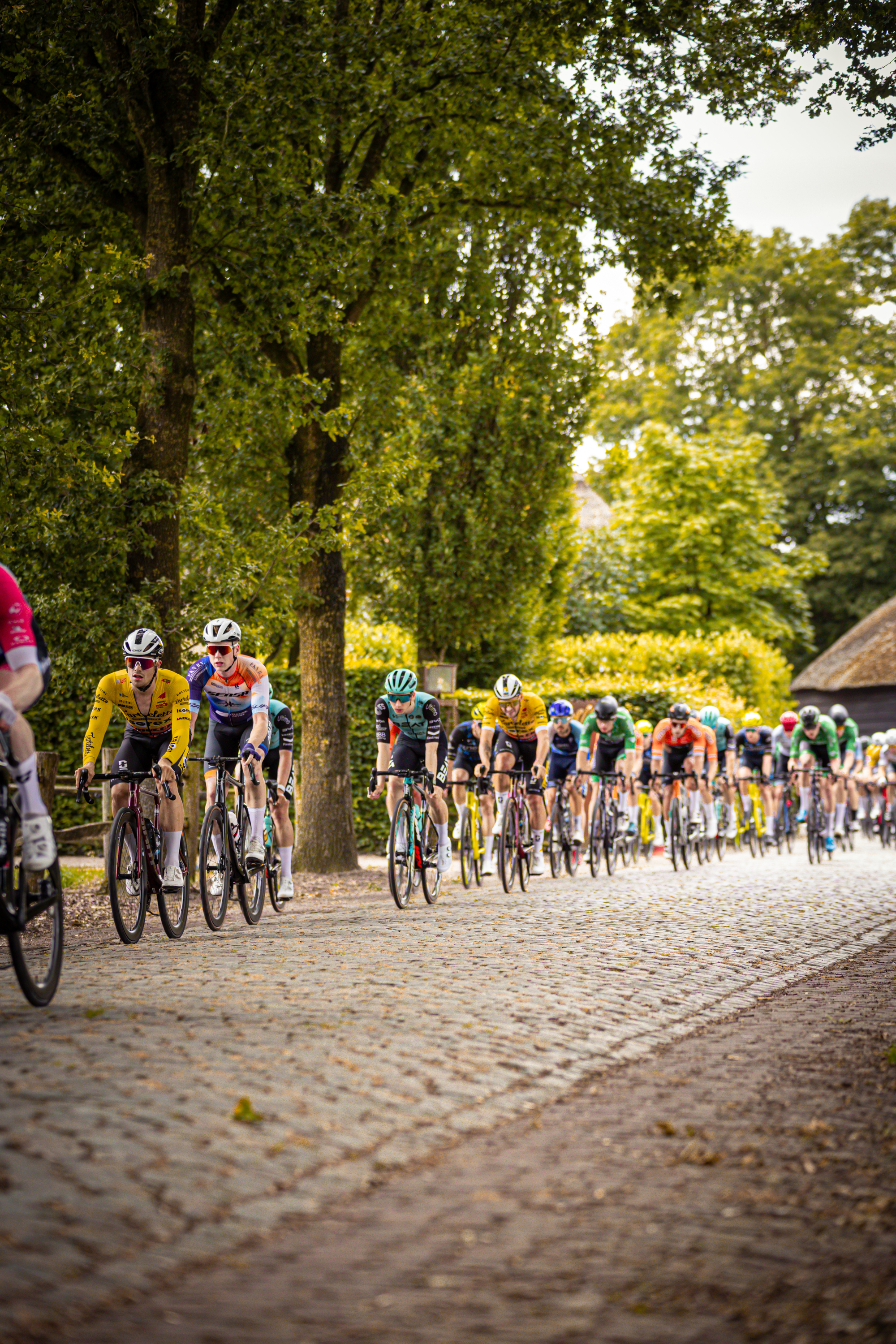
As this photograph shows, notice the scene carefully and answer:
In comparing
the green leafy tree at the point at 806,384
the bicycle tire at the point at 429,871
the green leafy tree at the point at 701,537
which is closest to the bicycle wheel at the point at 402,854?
the bicycle tire at the point at 429,871

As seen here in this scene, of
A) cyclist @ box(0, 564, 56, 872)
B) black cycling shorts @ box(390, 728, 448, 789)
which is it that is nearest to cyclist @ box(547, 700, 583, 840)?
black cycling shorts @ box(390, 728, 448, 789)

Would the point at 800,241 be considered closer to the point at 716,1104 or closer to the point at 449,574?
the point at 449,574

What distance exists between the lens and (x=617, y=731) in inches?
706

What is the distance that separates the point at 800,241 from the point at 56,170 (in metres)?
39.4

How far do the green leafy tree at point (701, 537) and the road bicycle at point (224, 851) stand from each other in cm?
3273

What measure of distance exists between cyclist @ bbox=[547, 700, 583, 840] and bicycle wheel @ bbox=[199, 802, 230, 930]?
275 inches

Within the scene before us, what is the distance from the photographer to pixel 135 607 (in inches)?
498

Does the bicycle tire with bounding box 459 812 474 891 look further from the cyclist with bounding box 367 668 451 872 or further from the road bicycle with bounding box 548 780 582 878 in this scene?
the cyclist with bounding box 367 668 451 872

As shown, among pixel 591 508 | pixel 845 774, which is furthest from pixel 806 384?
pixel 845 774

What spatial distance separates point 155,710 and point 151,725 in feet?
0.42

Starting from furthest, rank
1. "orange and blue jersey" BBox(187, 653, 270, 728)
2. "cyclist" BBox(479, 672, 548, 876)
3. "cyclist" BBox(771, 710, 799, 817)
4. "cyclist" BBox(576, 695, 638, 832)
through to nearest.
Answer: "cyclist" BBox(771, 710, 799, 817) → "cyclist" BBox(576, 695, 638, 832) → "cyclist" BBox(479, 672, 548, 876) → "orange and blue jersey" BBox(187, 653, 270, 728)

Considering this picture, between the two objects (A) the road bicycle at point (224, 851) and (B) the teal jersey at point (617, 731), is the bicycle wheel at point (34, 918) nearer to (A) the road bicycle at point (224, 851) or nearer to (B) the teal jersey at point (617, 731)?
(A) the road bicycle at point (224, 851)

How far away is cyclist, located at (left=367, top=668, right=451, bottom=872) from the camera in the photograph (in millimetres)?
12797

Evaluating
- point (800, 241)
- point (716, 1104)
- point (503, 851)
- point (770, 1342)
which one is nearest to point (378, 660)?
point (503, 851)
